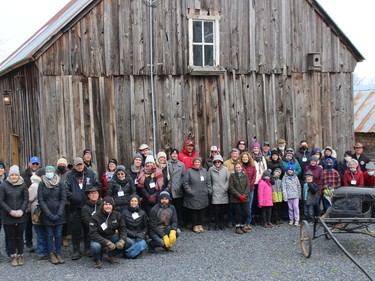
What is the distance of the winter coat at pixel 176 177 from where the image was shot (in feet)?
35.4

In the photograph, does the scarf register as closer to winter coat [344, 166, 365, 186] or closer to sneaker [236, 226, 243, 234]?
sneaker [236, 226, 243, 234]

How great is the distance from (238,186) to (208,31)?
4.05 meters

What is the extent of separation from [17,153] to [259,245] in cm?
809

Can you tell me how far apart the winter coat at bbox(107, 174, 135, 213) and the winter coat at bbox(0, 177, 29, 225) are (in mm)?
1550

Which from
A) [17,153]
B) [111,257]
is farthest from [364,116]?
[111,257]

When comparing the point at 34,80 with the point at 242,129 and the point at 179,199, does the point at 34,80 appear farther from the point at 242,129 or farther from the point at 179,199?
the point at 242,129

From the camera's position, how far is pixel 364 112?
23.9 m

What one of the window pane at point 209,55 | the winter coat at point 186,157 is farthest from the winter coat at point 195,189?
the window pane at point 209,55

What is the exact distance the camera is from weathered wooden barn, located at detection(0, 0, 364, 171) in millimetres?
10820

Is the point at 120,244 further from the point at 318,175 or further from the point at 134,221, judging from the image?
the point at 318,175

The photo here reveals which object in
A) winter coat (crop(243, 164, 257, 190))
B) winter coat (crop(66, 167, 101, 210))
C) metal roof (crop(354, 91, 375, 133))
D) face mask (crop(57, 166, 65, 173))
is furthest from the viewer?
metal roof (crop(354, 91, 375, 133))

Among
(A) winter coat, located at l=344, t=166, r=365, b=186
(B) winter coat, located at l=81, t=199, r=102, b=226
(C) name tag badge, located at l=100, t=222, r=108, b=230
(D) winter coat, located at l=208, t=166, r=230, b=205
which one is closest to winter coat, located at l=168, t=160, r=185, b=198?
(D) winter coat, located at l=208, t=166, r=230, b=205

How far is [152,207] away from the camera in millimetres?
9781

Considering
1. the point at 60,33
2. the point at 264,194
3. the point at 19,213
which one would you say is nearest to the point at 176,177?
the point at 264,194
